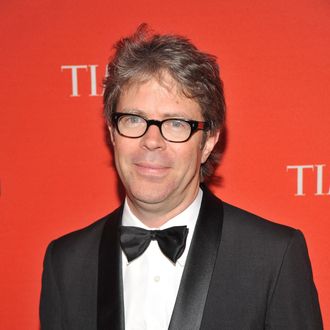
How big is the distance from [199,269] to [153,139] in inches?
18.2

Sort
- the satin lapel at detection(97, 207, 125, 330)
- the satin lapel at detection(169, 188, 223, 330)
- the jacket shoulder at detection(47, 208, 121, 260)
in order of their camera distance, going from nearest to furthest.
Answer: the satin lapel at detection(169, 188, 223, 330)
the satin lapel at detection(97, 207, 125, 330)
the jacket shoulder at detection(47, 208, 121, 260)

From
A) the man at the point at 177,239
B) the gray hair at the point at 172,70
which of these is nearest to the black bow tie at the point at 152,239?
the man at the point at 177,239

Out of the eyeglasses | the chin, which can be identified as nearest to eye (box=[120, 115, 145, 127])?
the eyeglasses

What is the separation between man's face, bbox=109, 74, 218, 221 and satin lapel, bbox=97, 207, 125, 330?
22cm

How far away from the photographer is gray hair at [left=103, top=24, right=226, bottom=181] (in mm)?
1729

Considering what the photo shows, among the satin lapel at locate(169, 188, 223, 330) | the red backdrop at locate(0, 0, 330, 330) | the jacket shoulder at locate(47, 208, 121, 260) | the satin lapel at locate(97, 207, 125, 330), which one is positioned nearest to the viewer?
the satin lapel at locate(169, 188, 223, 330)

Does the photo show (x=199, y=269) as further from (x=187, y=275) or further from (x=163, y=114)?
(x=163, y=114)

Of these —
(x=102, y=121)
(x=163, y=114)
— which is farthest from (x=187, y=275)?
(x=102, y=121)

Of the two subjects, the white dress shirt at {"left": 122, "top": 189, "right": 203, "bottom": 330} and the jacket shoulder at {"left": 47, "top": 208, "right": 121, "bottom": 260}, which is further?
the jacket shoulder at {"left": 47, "top": 208, "right": 121, "bottom": 260}

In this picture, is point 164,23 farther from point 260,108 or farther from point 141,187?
point 141,187

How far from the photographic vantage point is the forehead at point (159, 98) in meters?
1.69

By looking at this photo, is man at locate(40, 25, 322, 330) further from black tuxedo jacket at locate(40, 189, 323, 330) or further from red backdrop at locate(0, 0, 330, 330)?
red backdrop at locate(0, 0, 330, 330)

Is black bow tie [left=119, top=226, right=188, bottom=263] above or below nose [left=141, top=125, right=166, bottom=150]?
below

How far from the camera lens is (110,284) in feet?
5.96
